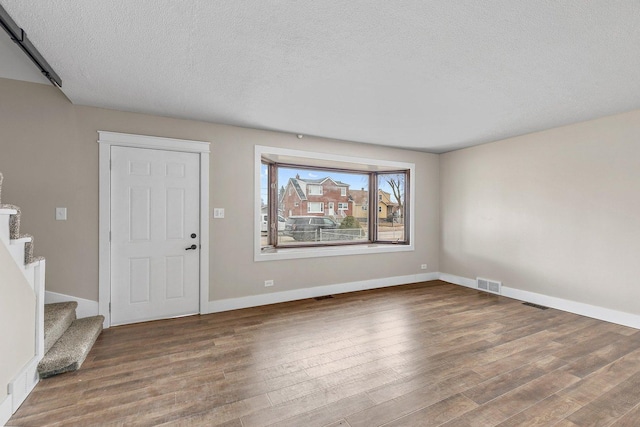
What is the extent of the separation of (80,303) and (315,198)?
11.2 ft

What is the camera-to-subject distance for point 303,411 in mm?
1868

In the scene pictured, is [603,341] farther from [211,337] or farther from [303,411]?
[211,337]

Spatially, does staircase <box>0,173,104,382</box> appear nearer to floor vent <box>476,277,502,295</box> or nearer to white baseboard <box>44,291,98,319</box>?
white baseboard <box>44,291,98,319</box>

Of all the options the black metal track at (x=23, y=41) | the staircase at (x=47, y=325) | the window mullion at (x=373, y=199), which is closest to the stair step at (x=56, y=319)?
the staircase at (x=47, y=325)

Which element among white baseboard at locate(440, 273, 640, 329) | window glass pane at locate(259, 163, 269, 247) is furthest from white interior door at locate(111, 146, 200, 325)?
white baseboard at locate(440, 273, 640, 329)

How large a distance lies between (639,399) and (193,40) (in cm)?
392

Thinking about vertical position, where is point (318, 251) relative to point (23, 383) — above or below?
above

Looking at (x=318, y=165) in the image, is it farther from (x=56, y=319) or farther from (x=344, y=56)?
(x=56, y=319)

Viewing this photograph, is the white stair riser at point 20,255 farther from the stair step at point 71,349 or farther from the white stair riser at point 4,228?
the stair step at point 71,349

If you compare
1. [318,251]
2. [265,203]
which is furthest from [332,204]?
[265,203]

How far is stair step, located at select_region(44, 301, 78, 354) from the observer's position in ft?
7.88

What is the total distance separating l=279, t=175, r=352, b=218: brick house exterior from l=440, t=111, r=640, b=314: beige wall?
2029 millimetres

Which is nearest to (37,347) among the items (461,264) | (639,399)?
(639,399)

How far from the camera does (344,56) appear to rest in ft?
6.98
